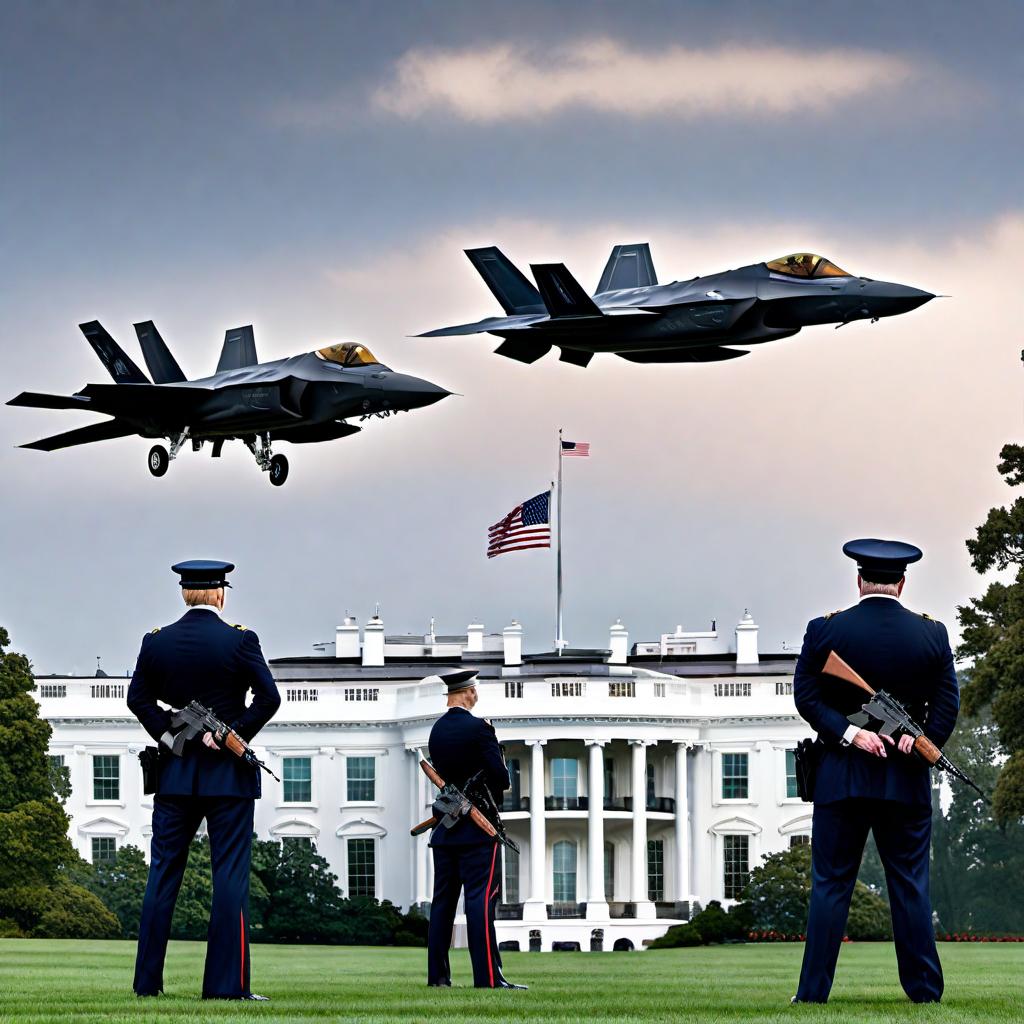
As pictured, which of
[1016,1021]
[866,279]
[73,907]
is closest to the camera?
[1016,1021]

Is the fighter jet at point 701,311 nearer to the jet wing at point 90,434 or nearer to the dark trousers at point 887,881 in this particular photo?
the jet wing at point 90,434

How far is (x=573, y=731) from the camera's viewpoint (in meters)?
89.6

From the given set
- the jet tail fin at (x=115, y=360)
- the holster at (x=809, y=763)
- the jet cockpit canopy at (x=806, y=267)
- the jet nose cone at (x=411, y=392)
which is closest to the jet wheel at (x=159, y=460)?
the jet tail fin at (x=115, y=360)

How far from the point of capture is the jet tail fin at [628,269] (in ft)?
119

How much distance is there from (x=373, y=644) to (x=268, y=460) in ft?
209

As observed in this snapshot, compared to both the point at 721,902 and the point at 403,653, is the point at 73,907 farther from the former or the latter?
the point at 403,653

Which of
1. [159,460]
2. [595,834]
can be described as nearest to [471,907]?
[159,460]

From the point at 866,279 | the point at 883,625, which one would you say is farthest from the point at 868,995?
the point at 866,279

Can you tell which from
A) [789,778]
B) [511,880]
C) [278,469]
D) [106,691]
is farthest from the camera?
[106,691]

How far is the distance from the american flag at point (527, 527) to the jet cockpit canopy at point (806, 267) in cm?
5076

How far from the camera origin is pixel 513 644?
→ 96.8m

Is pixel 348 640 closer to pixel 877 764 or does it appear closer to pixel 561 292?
pixel 561 292

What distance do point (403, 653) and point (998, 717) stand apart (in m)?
49.3

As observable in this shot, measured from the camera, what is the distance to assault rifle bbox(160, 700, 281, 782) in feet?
50.3
